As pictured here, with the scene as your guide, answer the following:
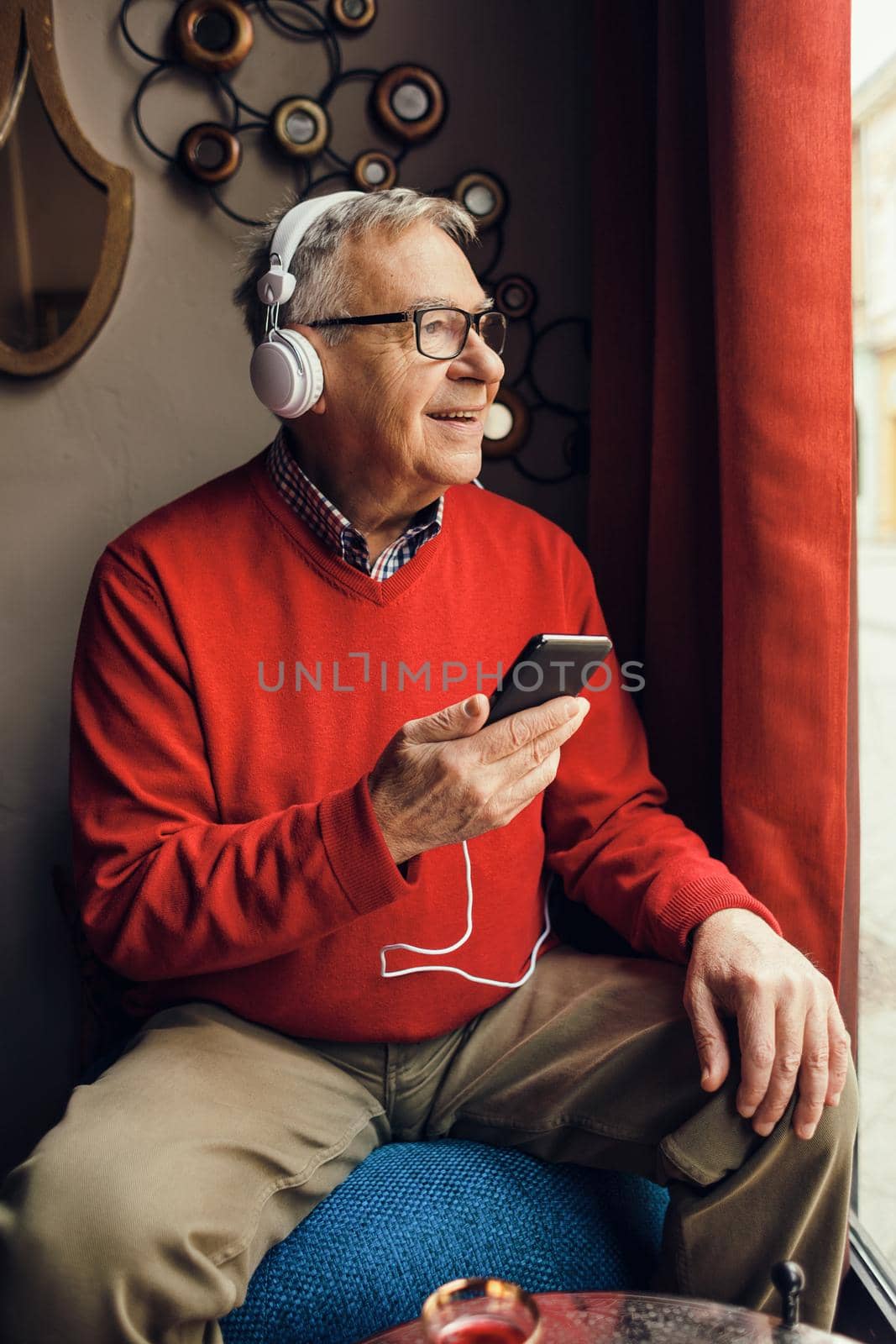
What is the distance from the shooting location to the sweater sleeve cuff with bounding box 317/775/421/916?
1069 mm

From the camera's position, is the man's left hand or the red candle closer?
the red candle

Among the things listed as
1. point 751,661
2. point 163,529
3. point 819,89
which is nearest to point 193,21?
point 163,529

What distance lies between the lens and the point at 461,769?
40.1 inches

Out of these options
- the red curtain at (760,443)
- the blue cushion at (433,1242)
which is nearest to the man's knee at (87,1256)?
the blue cushion at (433,1242)

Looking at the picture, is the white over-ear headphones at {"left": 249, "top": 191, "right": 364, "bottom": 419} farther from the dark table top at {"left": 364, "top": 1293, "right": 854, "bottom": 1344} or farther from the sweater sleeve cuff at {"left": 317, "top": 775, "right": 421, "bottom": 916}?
the dark table top at {"left": 364, "top": 1293, "right": 854, "bottom": 1344}

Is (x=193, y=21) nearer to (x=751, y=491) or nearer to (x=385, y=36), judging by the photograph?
(x=385, y=36)

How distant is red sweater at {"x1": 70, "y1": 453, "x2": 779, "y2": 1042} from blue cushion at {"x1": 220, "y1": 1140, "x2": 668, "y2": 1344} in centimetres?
19

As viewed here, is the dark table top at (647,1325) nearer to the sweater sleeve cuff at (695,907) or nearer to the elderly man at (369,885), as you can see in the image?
the elderly man at (369,885)

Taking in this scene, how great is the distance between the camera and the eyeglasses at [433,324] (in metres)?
1.34

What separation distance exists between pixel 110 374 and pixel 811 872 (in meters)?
1.46

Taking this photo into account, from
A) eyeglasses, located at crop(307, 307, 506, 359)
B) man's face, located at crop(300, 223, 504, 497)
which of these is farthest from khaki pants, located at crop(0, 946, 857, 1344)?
eyeglasses, located at crop(307, 307, 506, 359)

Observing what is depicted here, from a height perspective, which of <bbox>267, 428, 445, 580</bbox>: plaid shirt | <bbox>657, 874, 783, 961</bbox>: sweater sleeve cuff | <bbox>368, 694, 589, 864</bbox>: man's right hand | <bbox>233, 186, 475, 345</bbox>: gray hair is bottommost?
<bbox>657, 874, 783, 961</bbox>: sweater sleeve cuff

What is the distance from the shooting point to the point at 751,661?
126cm

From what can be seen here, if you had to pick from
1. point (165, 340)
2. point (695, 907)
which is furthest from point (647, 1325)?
point (165, 340)
